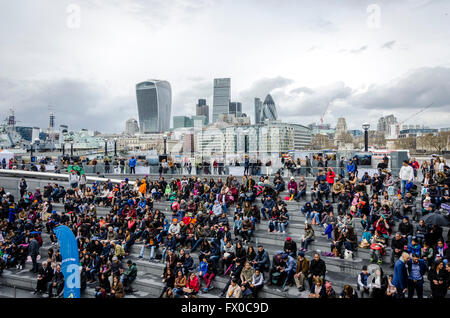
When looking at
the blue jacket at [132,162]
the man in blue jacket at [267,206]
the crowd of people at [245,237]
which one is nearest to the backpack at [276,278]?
the crowd of people at [245,237]

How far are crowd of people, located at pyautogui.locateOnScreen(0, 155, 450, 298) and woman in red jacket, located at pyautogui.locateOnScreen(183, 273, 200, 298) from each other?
0.03 meters

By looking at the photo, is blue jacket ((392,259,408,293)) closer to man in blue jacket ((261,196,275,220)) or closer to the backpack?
the backpack

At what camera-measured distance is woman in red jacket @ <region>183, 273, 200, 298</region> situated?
33.1 feet

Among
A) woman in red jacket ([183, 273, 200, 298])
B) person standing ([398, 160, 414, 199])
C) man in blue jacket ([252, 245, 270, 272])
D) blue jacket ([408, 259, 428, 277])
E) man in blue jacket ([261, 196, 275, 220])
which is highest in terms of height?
person standing ([398, 160, 414, 199])

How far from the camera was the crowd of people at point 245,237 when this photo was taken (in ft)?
30.9

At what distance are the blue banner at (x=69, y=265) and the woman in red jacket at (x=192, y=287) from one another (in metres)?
3.23

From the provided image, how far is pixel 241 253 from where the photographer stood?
35.5 feet

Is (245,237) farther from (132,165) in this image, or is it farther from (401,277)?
(132,165)

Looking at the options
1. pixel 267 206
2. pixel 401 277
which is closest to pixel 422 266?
pixel 401 277

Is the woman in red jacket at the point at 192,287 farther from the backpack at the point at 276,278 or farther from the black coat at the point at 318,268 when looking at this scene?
the black coat at the point at 318,268

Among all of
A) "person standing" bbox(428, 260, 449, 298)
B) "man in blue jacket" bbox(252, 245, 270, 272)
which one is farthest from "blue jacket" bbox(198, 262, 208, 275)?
"person standing" bbox(428, 260, 449, 298)
